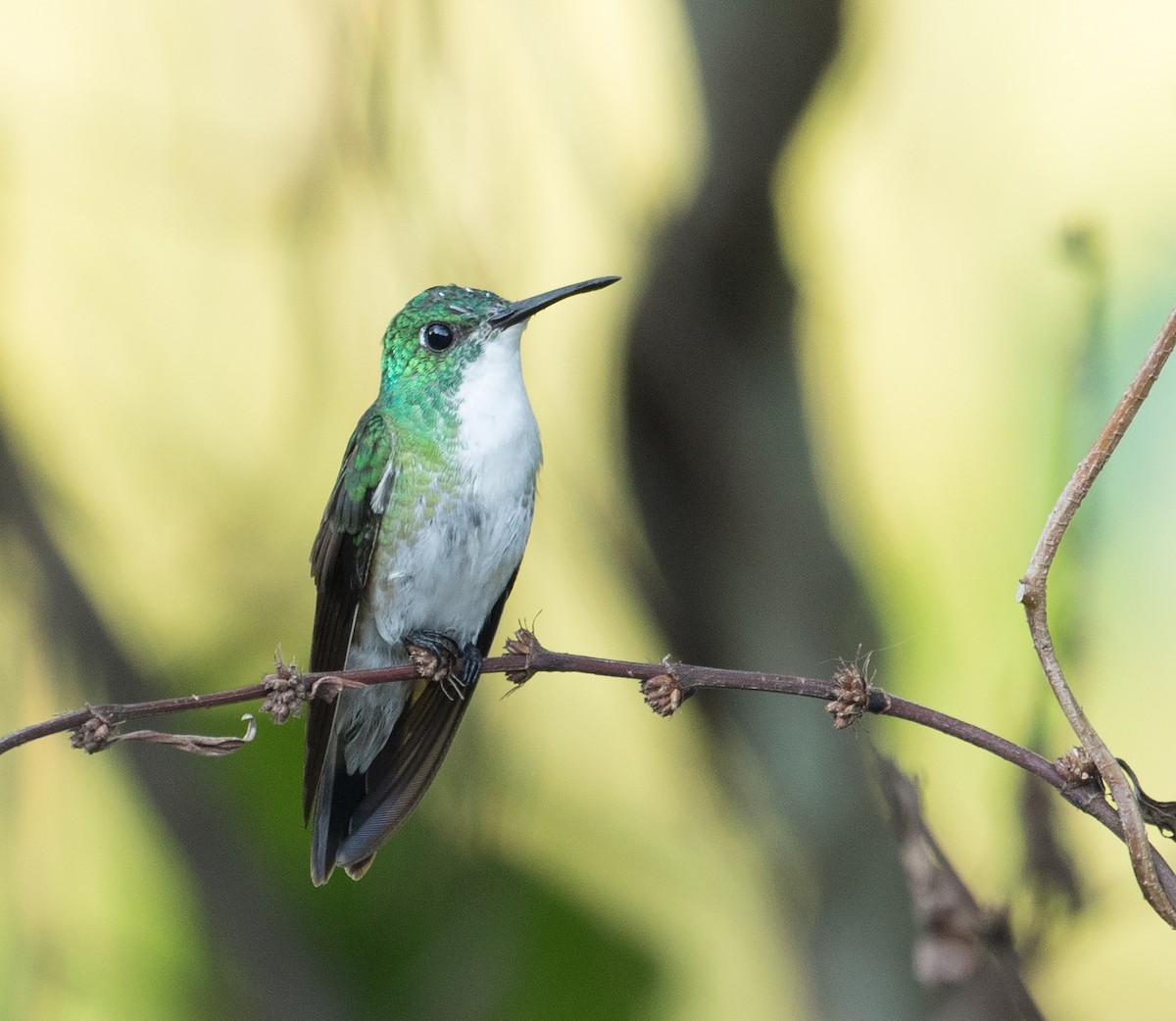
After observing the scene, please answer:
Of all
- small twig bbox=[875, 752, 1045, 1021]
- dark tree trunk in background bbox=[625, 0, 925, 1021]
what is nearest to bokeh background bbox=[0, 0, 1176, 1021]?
dark tree trunk in background bbox=[625, 0, 925, 1021]

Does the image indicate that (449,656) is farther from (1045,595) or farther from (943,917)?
(1045,595)

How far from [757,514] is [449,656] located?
0.98 metres

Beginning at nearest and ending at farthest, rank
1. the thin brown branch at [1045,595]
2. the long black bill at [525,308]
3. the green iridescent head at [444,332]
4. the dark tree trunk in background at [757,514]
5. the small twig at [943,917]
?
the thin brown branch at [1045,595]
the small twig at [943,917]
the long black bill at [525,308]
the green iridescent head at [444,332]
the dark tree trunk in background at [757,514]

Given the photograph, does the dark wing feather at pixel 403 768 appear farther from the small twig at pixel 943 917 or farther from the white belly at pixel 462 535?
the small twig at pixel 943 917

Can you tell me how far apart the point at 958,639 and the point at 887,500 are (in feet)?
1.50

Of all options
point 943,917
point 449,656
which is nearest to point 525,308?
point 449,656

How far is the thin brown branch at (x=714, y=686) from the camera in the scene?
2.96 ft

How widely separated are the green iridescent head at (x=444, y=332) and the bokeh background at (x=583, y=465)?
17.9 inches

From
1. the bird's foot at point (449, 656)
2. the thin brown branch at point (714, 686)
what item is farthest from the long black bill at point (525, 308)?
the thin brown branch at point (714, 686)

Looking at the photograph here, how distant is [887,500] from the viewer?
3.31m

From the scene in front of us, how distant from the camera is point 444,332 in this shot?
231cm

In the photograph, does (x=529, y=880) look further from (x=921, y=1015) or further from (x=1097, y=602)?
(x=1097, y=602)

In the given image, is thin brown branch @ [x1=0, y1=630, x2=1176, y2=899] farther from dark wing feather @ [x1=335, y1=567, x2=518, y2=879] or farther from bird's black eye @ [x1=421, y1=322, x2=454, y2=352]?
bird's black eye @ [x1=421, y1=322, x2=454, y2=352]

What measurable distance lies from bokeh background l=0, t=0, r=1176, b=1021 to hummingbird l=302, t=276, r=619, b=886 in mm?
498
